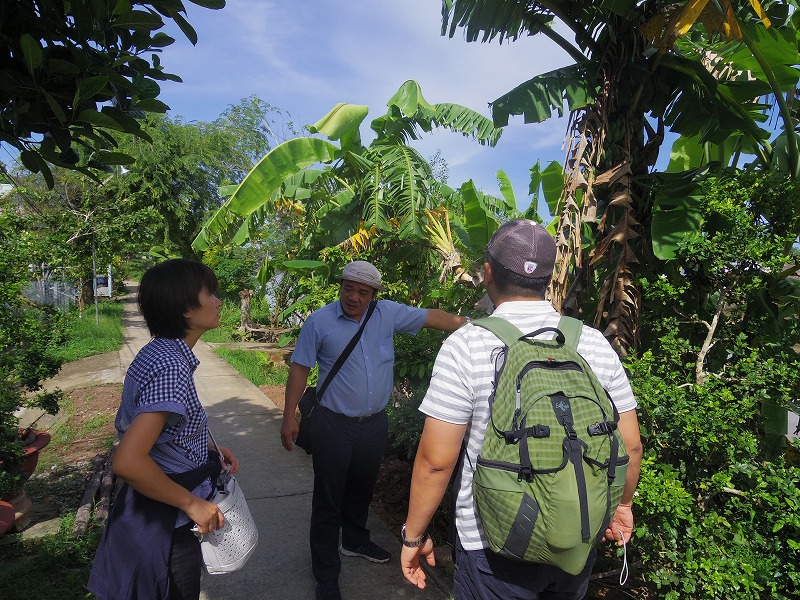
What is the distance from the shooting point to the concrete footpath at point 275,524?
338 centimetres

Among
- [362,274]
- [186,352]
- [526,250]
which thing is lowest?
[186,352]

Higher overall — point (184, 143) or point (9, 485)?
point (184, 143)

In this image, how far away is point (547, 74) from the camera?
404 centimetres

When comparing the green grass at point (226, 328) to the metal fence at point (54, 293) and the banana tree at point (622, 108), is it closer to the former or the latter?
the metal fence at point (54, 293)

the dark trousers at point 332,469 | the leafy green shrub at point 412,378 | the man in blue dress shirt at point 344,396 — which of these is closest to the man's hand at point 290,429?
the man in blue dress shirt at point 344,396

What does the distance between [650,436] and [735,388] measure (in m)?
0.51

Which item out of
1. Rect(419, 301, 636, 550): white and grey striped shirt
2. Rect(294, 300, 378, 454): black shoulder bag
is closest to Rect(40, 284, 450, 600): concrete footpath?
Rect(294, 300, 378, 454): black shoulder bag

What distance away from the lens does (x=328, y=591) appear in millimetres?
Result: 3178

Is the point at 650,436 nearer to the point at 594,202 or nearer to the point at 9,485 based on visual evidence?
the point at 594,202

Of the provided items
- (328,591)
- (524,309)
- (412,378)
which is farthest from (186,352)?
(412,378)

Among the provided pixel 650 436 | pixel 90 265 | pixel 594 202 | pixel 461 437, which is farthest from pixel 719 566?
pixel 90 265

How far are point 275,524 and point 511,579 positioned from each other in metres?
2.86

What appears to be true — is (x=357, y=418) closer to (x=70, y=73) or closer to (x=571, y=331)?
(x=571, y=331)

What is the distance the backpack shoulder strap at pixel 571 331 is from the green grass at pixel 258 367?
837 centimetres
